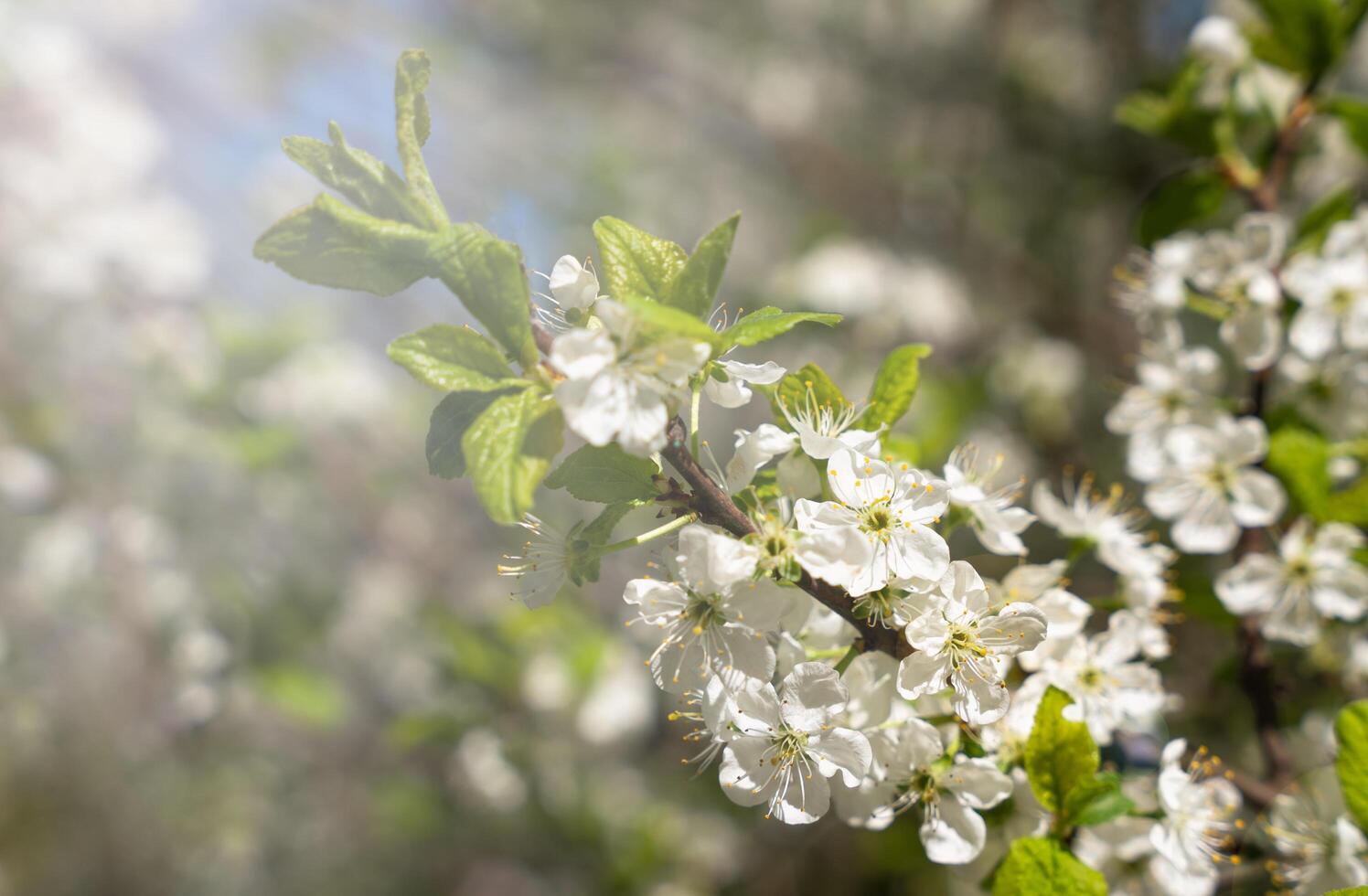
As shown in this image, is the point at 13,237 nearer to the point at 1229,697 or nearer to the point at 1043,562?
the point at 1043,562

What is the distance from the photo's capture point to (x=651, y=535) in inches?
21.0

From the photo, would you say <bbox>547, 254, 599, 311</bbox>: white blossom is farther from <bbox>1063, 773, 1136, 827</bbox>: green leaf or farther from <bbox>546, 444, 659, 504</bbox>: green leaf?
<bbox>1063, 773, 1136, 827</bbox>: green leaf

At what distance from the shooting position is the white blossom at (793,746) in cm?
53

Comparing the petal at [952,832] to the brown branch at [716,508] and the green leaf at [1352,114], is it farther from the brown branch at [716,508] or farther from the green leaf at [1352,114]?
the green leaf at [1352,114]

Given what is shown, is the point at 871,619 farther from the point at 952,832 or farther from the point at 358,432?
the point at 358,432

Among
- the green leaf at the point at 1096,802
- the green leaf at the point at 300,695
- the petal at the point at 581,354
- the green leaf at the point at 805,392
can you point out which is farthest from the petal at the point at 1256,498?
the green leaf at the point at 300,695

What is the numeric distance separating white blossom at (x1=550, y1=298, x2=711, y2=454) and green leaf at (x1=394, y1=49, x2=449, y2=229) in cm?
13

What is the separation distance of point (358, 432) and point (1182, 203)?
1774 millimetres

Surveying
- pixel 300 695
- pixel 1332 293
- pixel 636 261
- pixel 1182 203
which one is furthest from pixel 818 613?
pixel 300 695

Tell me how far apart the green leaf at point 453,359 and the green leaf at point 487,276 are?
0.02 meters

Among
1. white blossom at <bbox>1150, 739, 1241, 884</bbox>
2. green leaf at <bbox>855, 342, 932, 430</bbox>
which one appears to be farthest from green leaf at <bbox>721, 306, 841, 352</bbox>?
white blossom at <bbox>1150, 739, 1241, 884</bbox>

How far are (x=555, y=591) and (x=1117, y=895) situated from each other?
52 cm

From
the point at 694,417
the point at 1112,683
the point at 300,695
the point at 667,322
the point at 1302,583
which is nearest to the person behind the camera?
the point at 667,322

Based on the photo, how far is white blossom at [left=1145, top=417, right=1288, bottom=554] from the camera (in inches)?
31.9
